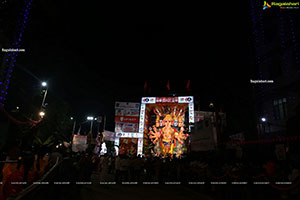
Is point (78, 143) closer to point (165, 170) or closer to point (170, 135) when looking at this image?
point (170, 135)

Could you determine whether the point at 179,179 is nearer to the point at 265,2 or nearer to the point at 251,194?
the point at 251,194

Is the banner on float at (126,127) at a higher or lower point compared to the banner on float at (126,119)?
lower

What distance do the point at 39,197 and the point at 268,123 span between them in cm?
1838

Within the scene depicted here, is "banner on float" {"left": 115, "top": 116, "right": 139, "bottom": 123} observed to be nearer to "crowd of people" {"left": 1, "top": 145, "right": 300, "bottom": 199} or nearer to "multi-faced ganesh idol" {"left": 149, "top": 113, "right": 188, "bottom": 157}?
"multi-faced ganesh idol" {"left": 149, "top": 113, "right": 188, "bottom": 157}

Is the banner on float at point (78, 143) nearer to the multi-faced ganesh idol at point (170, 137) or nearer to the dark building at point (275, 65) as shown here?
the multi-faced ganesh idol at point (170, 137)

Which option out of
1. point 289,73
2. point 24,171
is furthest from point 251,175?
point 289,73

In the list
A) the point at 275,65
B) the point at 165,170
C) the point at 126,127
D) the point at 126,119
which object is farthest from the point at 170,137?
the point at 275,65

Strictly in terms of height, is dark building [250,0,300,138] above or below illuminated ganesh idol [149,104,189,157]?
above

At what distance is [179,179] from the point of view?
1175cm

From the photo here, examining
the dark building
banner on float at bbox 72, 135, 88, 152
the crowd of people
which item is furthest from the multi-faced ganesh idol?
the crowd of people

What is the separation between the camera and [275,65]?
17.8 metres

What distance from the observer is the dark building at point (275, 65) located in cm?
1548

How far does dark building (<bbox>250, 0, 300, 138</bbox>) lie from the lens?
15.5 metres

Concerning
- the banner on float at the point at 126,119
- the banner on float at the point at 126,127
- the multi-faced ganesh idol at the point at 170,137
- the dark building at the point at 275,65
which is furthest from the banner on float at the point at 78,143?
the dark building at the point at 275,65
